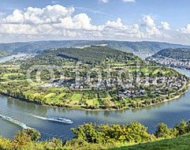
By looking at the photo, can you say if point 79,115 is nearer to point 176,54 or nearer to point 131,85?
point 131,85

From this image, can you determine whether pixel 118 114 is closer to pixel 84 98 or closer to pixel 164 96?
pixel 84 98

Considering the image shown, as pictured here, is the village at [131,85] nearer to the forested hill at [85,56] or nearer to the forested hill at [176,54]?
the forested hill at [85,56]

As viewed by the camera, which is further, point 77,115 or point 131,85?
point 131,85

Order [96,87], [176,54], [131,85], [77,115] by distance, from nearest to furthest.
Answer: [77,115] < [96,87] < [131,85] < [176,54]

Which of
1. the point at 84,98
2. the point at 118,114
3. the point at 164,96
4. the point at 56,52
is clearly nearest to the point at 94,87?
the point at 84,98

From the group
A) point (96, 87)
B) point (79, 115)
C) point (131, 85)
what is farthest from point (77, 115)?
point (131, 85)

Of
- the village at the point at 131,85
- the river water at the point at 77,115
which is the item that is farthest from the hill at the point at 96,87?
the river water at the point at 77,115

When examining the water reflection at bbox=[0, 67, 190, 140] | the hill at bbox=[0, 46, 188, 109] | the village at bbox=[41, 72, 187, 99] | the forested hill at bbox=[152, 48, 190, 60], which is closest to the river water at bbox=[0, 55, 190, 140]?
the water reflection at bbox=[0, 67, 190, 140]

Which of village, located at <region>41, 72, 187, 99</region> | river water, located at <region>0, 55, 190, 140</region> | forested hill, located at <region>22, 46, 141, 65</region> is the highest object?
forested hill, located at <region>22, 46, 141, 65</region>

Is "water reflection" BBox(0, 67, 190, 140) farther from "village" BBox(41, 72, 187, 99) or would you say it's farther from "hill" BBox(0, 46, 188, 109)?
"village" BBox(41, 72, 187, 99)
